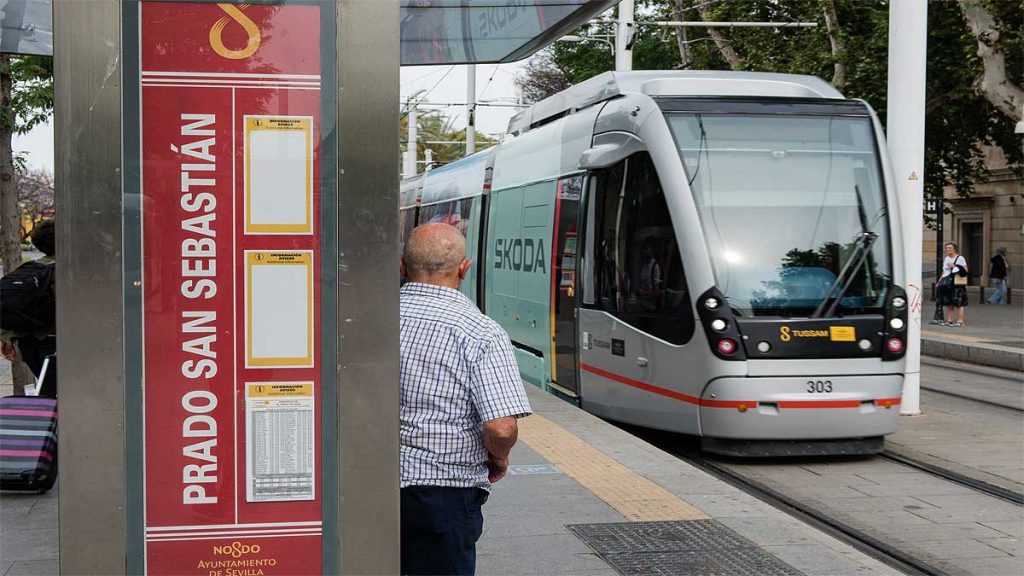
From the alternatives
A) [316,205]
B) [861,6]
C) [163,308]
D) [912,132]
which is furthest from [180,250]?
[861,6]

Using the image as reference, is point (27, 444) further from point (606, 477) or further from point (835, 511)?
point (835, 511)

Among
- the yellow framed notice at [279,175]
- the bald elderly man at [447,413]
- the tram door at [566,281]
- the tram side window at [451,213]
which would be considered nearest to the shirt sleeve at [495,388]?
the bald elderly man at [447,413]

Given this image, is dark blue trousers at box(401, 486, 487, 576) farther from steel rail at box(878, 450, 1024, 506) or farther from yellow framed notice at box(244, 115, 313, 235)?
steel rail at box(878, 450, 1024, 506)

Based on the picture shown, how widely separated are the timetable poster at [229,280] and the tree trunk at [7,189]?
21.9 feet

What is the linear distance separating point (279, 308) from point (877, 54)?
26.0 m

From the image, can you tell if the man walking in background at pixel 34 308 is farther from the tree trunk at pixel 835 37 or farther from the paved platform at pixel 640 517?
the tree trunk at pixel 835 37

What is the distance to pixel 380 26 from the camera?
10.4 feet

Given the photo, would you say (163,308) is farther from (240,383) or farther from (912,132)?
(912,132)

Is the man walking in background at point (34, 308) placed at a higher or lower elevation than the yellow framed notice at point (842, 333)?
higher

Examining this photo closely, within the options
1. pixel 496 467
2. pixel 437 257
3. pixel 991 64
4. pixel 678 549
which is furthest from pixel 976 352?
pixel 437 257

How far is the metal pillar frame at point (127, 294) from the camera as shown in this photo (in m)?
3.03

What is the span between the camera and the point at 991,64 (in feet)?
70.7

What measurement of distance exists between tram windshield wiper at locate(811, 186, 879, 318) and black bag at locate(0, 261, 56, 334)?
5439 millimetres

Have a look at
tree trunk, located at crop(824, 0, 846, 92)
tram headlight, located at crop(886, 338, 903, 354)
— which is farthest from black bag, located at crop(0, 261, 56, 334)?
tree trunk, located at crop(824, 0, 846, 92)
